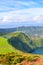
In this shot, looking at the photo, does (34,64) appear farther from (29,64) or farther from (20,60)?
(20,60)

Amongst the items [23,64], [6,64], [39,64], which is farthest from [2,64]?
[39,64]

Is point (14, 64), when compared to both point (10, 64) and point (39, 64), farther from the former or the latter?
point (39, 64)

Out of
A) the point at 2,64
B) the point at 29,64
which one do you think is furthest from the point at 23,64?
the point at 2,64

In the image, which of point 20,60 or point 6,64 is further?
point 20,60

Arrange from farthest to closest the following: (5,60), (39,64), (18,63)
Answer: (5,60)
(18,63)
(39,64)

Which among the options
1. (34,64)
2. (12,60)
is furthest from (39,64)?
(12,60)

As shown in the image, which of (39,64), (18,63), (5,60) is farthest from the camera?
(5,60)

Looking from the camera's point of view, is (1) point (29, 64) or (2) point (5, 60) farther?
(2) point (5, 60)

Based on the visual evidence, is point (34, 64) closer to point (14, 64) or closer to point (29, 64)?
point (29, 64)
